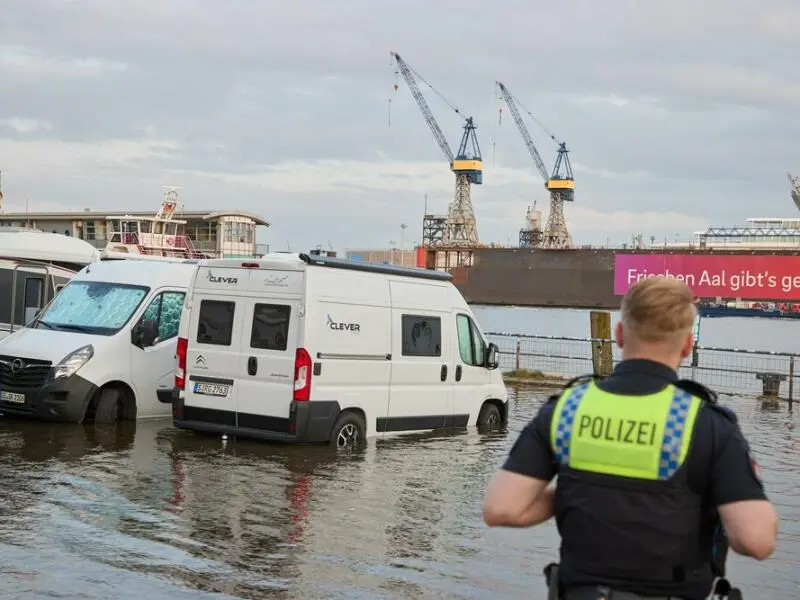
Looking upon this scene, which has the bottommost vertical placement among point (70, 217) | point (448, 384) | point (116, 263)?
point (448, 384)

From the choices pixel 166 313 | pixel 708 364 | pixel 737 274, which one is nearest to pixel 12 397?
pixel 166 313

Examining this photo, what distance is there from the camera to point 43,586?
689 centimetres

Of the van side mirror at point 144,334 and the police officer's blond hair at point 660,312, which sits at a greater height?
the police officer's blond hair at point 660,312

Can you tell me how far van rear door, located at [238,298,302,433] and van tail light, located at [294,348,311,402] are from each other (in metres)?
0.09

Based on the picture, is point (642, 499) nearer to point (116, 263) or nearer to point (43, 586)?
point (43, 586)

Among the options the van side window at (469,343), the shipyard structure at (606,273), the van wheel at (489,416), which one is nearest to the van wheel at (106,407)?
the van side window at (469,343)

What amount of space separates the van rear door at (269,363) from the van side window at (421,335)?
195cm

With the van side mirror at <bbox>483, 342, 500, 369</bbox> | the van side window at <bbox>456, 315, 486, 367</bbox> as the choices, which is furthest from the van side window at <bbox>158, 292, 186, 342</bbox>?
the van side mirror at <bbox>483, 342, 500, 369</bbox>

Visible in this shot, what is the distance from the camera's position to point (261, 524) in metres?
8.95

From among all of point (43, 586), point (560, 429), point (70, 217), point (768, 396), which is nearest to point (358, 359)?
point (43, 586)

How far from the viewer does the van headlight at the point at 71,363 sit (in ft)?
46.8

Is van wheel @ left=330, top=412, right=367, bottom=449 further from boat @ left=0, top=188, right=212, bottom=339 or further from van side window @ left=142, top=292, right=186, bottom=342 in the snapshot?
boat @ left=0, top=188, right=212, bottom=339

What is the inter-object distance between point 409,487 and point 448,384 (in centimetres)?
392

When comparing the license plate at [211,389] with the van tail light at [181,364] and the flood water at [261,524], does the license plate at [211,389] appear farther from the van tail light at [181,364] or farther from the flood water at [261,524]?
the flood water at [261,524]
